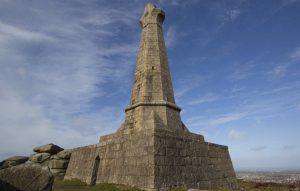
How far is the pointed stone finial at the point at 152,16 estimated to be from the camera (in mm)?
14820

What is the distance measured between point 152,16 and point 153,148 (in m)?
8.23

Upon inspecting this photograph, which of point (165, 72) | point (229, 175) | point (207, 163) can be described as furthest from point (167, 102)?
point (229, 175)

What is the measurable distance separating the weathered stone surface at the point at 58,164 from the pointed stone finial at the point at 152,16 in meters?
10.3

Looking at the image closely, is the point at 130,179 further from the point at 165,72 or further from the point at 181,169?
the point at 165,72

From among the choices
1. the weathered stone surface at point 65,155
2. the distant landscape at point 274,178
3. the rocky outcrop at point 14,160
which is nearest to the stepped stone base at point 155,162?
the weathered stone surface at point 65,155

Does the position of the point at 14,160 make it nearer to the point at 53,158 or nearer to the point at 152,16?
the point at 53,158

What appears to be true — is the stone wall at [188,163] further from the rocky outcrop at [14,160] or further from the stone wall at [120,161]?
the rocky outcrop at [14,160]

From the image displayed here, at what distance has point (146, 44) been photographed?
14211 millimetres

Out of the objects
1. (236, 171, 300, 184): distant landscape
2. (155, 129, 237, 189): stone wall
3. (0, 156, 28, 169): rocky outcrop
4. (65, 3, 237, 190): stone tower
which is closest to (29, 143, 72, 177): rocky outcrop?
(0, 156, 28, 169): rocky outcrop

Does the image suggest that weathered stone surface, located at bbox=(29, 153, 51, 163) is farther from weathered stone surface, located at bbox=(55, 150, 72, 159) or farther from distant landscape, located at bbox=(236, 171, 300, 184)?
distant landscape, located at bbox=(236, 171, 300, 184)

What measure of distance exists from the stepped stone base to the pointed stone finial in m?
6.49

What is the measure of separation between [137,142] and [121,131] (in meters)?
2.60

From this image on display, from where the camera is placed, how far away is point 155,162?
955 cm

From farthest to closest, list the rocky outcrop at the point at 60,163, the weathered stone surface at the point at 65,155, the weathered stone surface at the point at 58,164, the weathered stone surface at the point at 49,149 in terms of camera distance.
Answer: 1. the weathered stone surface at the point at 49,149
2. the weathered stone surface at the point at 65,155
3. the weathered stone surface at the point at 58,164
4. the rocky outcrop at the point at 60,163
